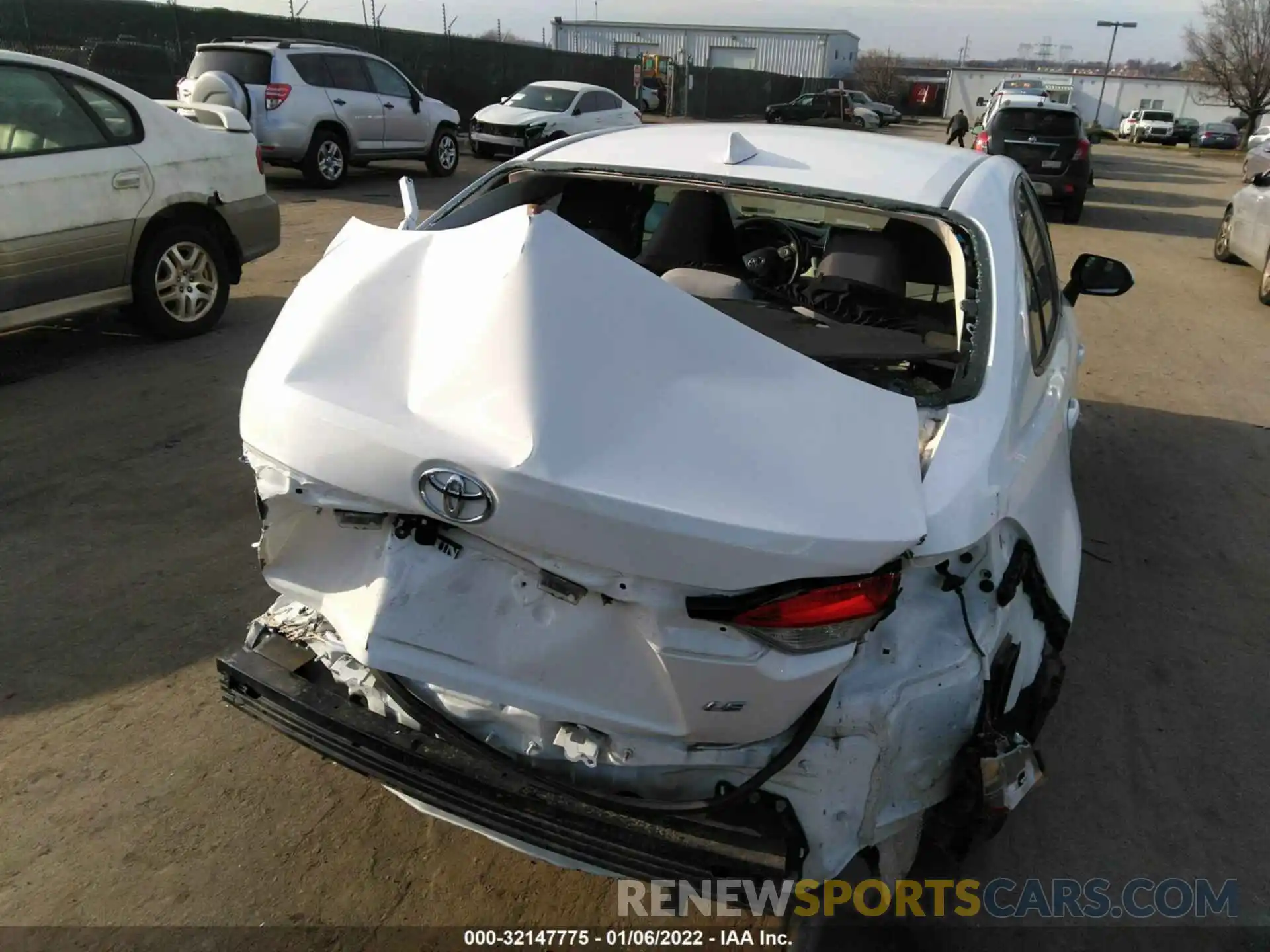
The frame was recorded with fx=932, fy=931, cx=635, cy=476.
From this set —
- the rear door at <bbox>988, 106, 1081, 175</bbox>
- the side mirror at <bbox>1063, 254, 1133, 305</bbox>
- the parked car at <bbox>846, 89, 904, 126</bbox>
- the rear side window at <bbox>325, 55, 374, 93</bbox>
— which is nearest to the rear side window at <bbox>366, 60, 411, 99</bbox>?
the rear side window at <bbox>325, 55, 374, 93</bbox>

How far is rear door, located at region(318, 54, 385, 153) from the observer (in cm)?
1325

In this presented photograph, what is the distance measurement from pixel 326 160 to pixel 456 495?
13.0m

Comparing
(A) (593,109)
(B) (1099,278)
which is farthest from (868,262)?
(A) (593,109)

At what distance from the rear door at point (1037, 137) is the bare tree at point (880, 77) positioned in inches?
1707

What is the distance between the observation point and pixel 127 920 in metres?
2.26

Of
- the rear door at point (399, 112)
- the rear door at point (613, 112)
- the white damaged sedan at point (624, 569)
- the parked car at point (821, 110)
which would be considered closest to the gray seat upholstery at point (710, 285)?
the white damaged sedan at point (624, 569)

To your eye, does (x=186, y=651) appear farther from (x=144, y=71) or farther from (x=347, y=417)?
(x=144, y=71)

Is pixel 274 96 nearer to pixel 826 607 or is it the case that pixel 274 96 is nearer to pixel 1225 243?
pixel 1225 243

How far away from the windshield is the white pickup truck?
34.8 metres

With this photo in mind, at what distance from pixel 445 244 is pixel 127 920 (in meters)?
1.80

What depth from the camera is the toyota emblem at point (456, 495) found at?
166cm

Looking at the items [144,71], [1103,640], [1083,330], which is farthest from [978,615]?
[144,71]

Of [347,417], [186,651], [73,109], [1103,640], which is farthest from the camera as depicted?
[73,109]

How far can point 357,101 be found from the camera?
44.1ft
